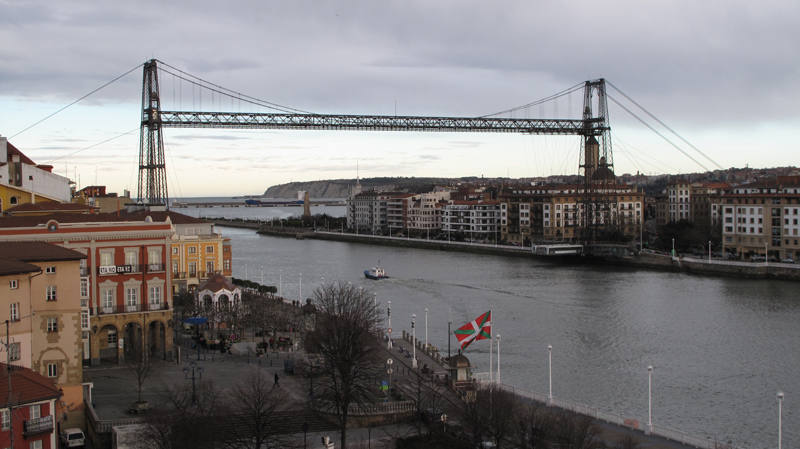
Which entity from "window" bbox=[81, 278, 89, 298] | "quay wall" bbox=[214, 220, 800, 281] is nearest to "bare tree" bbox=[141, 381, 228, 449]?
"window" bbox=[81, 278, 89, 298]

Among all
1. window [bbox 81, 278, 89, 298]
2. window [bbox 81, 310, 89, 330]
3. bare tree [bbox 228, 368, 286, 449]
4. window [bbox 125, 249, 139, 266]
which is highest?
window [bbox 125, 249, 139, 266]

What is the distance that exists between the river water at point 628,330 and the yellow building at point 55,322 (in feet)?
13.0

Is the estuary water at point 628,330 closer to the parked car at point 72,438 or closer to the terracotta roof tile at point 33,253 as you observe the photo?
the parked car at point 72,438

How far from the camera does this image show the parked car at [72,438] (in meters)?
5.39

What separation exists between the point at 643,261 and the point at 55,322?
1604cm

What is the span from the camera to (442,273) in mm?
18297

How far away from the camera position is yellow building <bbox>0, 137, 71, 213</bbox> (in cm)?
1105

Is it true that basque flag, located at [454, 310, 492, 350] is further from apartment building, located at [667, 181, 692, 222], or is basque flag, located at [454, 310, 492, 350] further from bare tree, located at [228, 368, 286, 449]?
apartment building, located at [667, 181, 692, 222]

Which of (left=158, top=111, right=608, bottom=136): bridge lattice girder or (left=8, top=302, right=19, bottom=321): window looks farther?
(left=158, top=111, right=608, bottom=136): bridge lattice girder

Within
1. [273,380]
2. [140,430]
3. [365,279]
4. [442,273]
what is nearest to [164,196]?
[365,279]

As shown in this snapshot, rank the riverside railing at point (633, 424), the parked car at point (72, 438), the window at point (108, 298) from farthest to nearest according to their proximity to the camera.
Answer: the window at point (108, 298) < the riverside railing at point (633, 424) < the parked car at point (72, 438)

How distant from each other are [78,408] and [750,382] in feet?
19.8

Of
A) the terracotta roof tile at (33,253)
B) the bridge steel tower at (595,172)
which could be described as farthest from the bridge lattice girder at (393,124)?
the terracotta roof tile at (33,253)

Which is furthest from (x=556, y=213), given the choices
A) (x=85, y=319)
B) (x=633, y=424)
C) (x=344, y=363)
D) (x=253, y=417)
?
(x=253, y=417)
